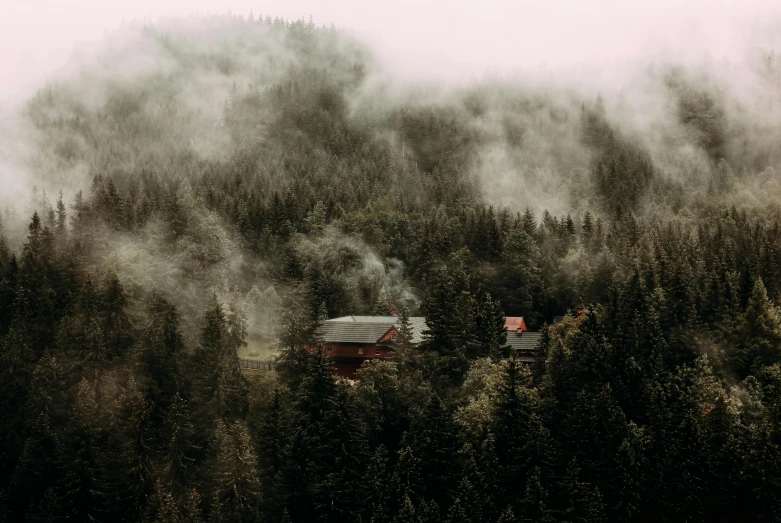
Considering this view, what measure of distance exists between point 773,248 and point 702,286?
493 inches

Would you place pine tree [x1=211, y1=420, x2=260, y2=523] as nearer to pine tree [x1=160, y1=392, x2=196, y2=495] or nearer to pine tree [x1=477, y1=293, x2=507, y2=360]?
pine tree [x1=160, y1=392, x2=196, y2=495]

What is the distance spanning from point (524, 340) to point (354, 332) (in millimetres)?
17381

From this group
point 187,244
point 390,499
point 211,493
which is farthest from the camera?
point 187,244

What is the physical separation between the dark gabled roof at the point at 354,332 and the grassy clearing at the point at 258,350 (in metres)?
7.15

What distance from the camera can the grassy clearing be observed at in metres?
85.9

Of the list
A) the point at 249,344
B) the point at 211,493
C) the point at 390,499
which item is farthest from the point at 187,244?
the point at 390,499

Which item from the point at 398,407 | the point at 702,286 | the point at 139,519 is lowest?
the point at 139,519

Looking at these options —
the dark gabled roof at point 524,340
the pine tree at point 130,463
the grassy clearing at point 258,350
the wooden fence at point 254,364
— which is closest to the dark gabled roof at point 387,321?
the grassy clearing at point 258,350

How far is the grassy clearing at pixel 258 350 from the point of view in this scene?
85.9m

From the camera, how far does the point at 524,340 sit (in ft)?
266

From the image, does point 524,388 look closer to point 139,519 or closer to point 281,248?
point 139,519

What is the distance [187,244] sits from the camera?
89.3 meters

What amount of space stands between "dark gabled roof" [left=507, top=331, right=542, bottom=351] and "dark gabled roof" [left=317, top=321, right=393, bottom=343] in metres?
12.7

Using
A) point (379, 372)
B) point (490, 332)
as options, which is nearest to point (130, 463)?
point (379, 372)
